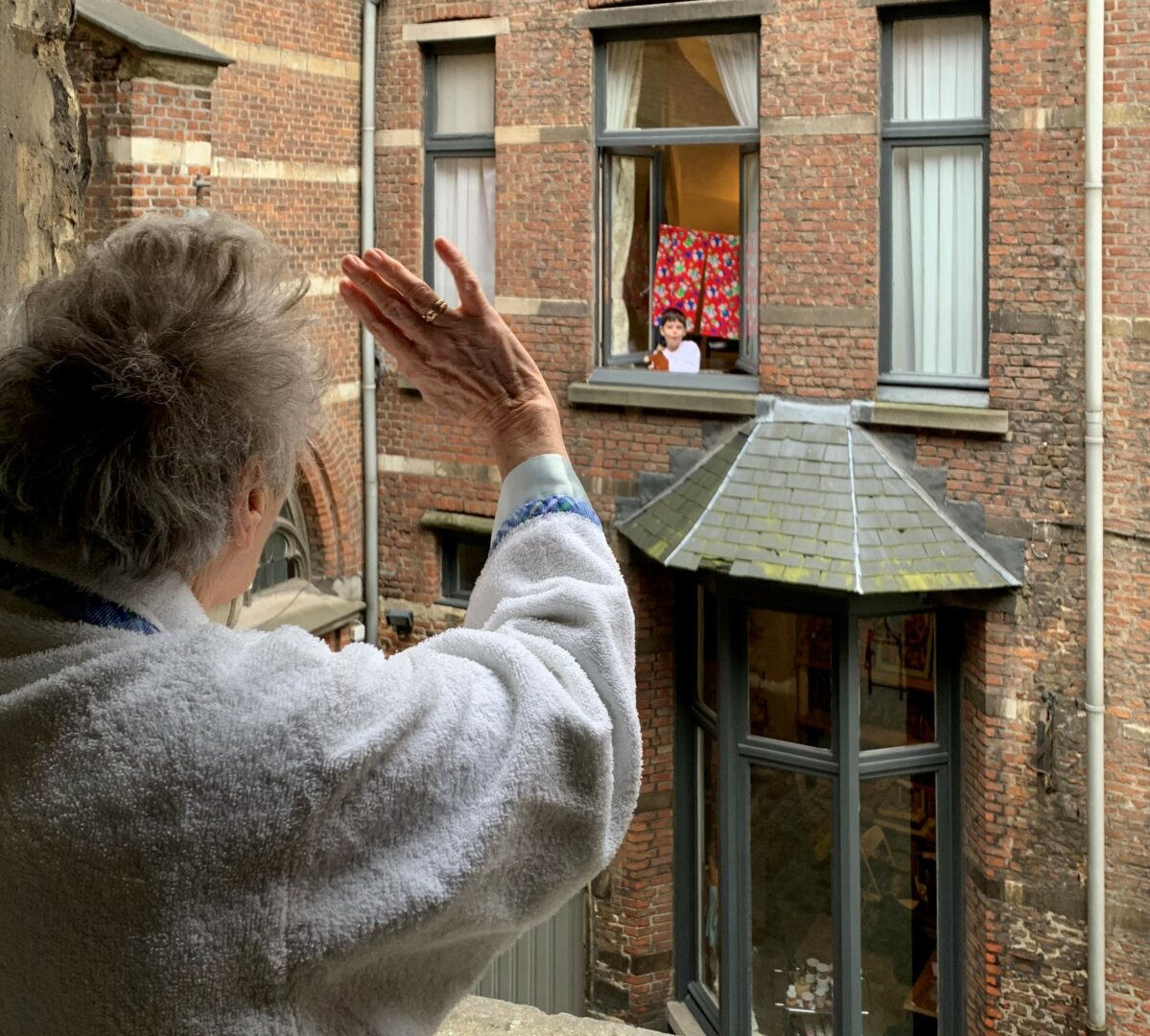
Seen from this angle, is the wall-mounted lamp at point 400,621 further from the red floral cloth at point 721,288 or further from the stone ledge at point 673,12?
the stone ledge at point 673,12

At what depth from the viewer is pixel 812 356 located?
800 centimetres

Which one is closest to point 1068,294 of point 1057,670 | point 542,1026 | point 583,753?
point 1057,670

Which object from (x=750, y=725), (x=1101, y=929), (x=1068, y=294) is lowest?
(x=1101, y=929)

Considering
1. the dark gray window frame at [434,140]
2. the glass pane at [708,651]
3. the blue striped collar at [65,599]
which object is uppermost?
the dark gray window frame at [434,140]

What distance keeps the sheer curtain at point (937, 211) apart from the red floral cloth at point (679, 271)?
3.99 feet

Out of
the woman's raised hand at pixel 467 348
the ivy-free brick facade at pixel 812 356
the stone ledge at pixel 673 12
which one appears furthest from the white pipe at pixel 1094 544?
the woman's raised hand at pixel 467 348

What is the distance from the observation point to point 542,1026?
7.86ft

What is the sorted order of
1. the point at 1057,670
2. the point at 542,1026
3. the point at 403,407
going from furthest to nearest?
the point at 403,407
the point at 1057,670
the point at 542,1026

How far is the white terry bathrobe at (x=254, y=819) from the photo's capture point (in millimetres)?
976

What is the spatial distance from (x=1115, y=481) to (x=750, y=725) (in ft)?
7.48

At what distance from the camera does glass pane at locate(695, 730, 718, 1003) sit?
8.59 m

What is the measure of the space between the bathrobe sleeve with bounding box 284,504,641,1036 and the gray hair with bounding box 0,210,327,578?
0.54ft

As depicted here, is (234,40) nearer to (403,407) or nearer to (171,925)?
(403,407)

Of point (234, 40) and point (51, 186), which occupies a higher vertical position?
point (234, 40)
